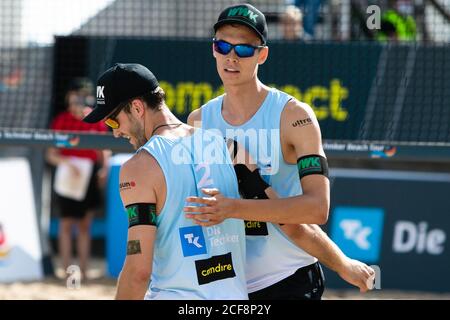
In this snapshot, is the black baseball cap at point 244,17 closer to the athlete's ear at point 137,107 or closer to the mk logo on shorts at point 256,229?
the athlete's ear at point 137,107

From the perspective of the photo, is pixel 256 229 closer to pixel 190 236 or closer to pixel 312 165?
pixel 312 165

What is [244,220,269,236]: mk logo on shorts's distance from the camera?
4070 mm

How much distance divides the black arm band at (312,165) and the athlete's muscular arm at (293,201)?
0.07 ft

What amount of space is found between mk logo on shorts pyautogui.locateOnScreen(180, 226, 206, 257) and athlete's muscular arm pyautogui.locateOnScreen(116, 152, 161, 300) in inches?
5.2

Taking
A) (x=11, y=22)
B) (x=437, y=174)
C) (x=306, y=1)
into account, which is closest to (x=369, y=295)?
(x=437, y=174)

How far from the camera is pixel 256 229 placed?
409cm

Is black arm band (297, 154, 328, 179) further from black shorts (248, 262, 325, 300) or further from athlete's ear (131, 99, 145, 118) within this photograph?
athlete's ear (131, 99, 145, 118)

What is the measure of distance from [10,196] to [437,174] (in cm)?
450

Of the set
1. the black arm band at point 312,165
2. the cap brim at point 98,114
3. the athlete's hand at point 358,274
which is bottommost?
the athlete's hand at point 358,274

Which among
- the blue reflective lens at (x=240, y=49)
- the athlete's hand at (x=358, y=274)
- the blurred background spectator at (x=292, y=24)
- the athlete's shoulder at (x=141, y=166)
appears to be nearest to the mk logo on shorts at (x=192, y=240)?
the athlete's shoulder at (x=141, y=166)

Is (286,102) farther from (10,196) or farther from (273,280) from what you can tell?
(10,196)

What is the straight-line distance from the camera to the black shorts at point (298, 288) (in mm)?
4105

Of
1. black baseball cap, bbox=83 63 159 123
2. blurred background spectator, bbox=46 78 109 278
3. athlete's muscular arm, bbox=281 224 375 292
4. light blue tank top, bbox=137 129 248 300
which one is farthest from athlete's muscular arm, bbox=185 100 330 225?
blurred background spectator, bbox=46 78 109 278

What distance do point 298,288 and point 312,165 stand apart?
0.69 metres
